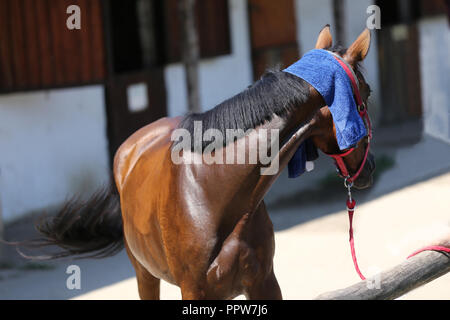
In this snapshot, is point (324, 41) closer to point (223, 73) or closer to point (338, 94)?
point (338, 94)

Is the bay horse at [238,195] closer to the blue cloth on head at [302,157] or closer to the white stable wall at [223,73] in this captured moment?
the blue cloth on head at [302,157]

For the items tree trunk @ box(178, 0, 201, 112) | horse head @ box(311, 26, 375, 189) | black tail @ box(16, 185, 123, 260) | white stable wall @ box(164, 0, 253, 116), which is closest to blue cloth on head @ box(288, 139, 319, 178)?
horse head @ box(311, 26, 375, 189)

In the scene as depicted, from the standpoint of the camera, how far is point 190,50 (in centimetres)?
813

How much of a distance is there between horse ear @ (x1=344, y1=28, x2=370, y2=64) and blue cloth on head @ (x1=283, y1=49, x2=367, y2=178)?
0.41ft

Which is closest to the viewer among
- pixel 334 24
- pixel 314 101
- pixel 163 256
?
pixel 314 101

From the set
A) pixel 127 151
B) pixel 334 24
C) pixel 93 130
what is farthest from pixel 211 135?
pixel 334 24

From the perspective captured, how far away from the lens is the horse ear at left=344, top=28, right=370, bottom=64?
2.96 meters

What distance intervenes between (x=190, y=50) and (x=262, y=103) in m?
5.41

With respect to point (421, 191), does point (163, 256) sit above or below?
above

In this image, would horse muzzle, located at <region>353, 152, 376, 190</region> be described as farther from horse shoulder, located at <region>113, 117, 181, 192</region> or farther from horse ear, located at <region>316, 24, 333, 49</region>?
horse shoulder, located at <region>113, 117, 181, 192</region>

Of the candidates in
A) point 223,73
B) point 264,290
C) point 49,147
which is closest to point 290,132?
point 264,290
